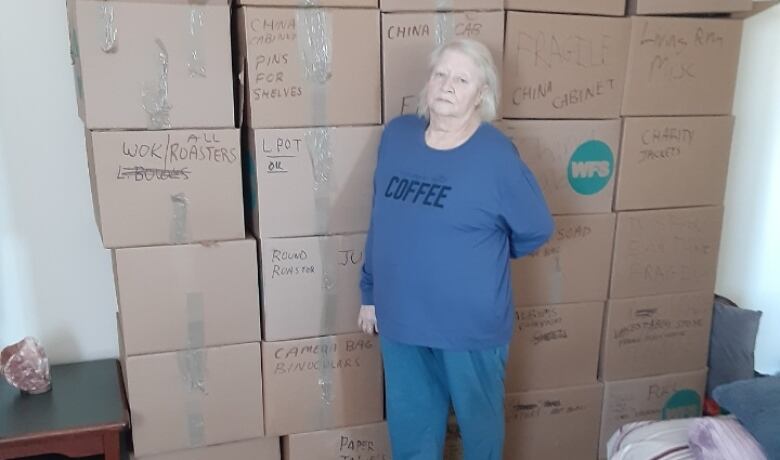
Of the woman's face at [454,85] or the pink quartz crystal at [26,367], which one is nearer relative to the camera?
the woman's face at [454,85]

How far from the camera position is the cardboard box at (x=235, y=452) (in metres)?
1.84

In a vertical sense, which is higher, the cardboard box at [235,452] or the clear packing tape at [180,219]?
the clear packing tape at [180,219]

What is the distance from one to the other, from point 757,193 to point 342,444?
1618 millimetres

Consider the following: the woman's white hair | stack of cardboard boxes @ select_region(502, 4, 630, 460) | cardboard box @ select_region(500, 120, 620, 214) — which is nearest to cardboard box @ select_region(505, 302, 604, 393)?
stack of cardboard boxes @ select_region(502, 4, 630, 460)

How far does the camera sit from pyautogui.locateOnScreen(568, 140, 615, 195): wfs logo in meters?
1.97

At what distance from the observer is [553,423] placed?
2.14 m

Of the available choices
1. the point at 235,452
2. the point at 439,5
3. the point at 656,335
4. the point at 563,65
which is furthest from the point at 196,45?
the point at 656,335

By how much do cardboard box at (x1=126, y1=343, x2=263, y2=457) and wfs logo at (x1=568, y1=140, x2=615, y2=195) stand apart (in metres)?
0.99

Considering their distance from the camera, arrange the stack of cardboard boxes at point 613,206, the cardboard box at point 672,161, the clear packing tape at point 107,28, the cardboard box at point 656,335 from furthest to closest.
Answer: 1. the cardboard box at point 656,335
2. the cardboard box at point 672,161
3. the stack of cardboard boxes at point 613,206
4. the clear packing tape at point 107,28

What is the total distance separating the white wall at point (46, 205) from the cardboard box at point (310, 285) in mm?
577

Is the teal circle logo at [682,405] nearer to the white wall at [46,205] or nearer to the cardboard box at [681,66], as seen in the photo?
the cardboard box at [681,66]

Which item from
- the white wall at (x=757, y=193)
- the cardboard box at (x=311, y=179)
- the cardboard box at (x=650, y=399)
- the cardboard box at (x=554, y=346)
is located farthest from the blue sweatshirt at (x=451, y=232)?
the white wall at (x=757, y=193)

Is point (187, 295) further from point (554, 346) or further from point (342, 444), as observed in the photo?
point (554, 346)

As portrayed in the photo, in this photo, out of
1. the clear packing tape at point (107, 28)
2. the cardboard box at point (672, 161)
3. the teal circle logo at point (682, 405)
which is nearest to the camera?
the clear packing tape at point (107, 28)
